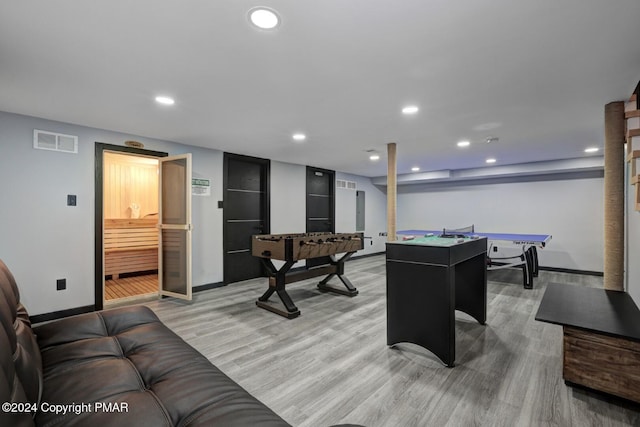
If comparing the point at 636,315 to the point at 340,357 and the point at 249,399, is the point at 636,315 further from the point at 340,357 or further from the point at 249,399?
the point at 249,399

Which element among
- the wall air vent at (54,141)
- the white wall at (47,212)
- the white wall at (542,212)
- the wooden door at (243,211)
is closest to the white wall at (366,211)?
the white wall at (542,212)

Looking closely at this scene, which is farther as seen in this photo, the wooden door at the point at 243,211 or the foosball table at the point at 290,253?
the wooden door at the point at 243,211

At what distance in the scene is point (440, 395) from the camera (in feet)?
6.55

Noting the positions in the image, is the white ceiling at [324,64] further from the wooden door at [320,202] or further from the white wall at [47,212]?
the wooden door at [320,202]

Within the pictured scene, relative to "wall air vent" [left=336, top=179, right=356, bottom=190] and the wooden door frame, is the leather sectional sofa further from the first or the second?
"wall air vent" [left=336, top=179, right=356, bottom=190]

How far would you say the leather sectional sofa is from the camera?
1033mm

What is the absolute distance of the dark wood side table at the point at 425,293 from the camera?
235 cm

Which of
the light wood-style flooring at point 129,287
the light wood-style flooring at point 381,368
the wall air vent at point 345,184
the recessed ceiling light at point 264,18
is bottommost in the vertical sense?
the light wood-style flooring at point 381,368

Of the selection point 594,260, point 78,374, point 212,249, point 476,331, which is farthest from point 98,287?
point 594,260

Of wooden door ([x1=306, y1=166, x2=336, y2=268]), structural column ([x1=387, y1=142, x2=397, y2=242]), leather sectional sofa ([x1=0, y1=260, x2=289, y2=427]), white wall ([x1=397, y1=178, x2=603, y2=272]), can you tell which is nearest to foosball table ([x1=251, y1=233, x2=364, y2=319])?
structural column ([x1=387, y1=142, x2=397, y2=242])

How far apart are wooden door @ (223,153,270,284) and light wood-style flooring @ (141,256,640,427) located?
52.2 inches

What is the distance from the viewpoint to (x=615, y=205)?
263cm

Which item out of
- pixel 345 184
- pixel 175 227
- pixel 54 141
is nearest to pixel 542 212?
pixel 345 184

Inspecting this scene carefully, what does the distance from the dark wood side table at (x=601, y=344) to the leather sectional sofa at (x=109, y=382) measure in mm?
2131
